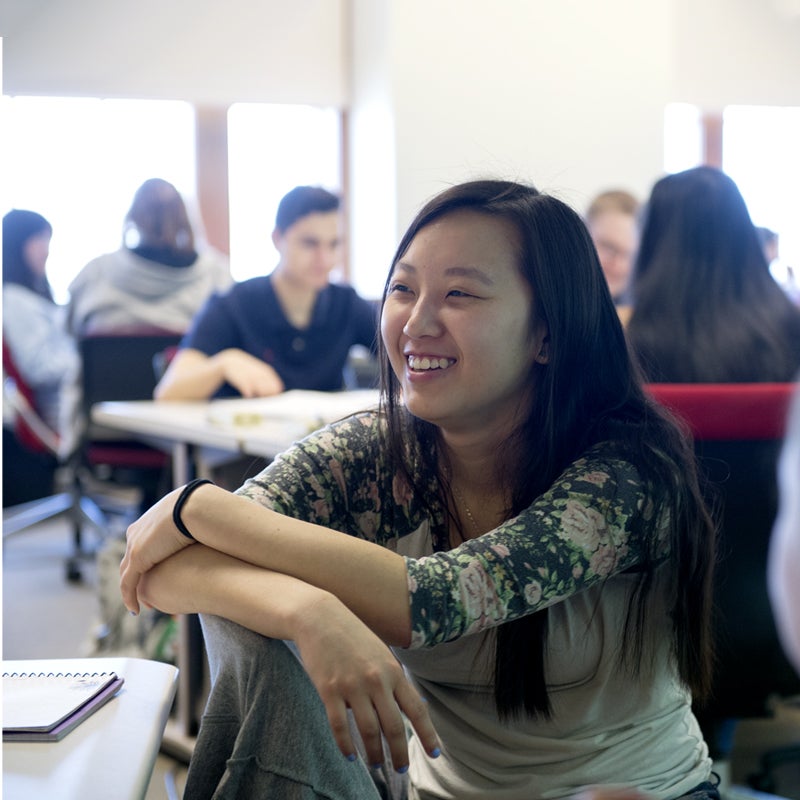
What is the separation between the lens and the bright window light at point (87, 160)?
17.8ft

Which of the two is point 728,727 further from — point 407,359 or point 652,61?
point 652,61

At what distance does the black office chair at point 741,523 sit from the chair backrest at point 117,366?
243 cm

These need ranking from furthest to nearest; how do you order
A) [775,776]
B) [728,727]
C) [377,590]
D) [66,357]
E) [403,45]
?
[403,45]
[66,357]
[775,776]
[728,727]
[377,590]

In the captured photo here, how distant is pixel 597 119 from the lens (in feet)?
18.7

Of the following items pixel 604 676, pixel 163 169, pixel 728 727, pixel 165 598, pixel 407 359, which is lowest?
pixel 728 727

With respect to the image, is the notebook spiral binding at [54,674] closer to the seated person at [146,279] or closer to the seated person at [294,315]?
the seated person at [294,315]

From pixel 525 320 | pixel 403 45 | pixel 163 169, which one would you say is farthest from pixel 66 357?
pixel 525 320

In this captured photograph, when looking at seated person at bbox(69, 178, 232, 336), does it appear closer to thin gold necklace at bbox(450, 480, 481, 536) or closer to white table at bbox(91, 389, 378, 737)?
white table at bbox(91, 389, 378, 737)

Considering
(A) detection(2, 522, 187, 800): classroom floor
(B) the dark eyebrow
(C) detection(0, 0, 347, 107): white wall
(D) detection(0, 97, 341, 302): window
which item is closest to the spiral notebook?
(B) the dark eyebrow

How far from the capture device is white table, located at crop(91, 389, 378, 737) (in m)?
2.27

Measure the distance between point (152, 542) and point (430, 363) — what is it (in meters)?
0.37

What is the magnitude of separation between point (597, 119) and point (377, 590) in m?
5.03

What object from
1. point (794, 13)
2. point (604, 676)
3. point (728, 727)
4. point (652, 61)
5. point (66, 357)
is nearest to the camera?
point (604, 676)

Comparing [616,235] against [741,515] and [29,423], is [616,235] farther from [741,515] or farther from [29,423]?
[29,423]
